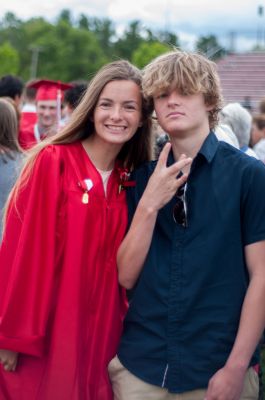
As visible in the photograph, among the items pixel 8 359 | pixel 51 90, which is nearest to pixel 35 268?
pixel 8 359

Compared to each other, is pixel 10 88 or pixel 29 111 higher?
pixel 10 88

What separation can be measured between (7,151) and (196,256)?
2.25 meters

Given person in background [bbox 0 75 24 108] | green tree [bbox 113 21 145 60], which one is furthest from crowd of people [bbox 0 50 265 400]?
green tree [bbox 113 21 145 60]

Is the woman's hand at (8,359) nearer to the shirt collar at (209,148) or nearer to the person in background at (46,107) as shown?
the shirt collar at (209,148)

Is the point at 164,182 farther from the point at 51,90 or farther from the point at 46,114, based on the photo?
the point at 51,90

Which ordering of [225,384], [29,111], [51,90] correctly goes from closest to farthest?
1. [225,384]
2. [51,90]
3. [29,111]

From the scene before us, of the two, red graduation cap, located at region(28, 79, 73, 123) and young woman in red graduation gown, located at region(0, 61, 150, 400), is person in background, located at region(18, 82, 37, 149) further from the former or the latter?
young woman in red graduation gown, located at region(0, 61, 150, 400)

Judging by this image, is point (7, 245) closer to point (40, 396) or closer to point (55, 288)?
point (55, 288)

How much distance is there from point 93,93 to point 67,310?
905 mm

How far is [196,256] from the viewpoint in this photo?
242cm

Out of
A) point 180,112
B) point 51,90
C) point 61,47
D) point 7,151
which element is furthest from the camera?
point 61,47

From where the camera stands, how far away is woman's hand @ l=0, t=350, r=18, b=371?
2817mm

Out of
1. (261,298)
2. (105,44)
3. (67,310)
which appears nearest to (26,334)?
(67,310)

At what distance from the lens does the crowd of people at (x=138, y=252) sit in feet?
7.95
